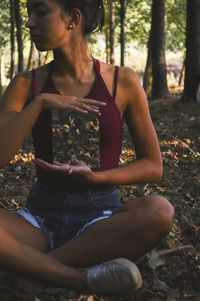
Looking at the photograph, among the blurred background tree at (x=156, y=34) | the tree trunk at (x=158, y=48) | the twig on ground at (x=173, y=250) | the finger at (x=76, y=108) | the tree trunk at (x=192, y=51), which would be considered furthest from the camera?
the tree trunk at (x=158, y=48)

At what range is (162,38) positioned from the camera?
1350cm

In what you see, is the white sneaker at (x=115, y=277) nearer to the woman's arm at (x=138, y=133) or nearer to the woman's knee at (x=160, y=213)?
the woman's knee at (x=160, y=213)

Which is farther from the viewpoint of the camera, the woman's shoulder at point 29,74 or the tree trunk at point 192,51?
the tree trunk at point 192,51

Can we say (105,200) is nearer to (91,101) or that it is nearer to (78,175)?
(78,175)

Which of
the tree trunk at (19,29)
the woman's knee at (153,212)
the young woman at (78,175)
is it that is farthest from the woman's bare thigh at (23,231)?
the tree trunk at (19,29)

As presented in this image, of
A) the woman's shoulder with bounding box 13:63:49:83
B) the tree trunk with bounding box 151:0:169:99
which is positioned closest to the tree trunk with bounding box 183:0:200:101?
the tree trunk with bounding box 151:0:169:99

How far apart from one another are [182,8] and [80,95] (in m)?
24.1

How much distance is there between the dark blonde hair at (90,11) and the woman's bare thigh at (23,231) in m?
1.15

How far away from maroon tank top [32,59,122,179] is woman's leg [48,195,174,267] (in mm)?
299

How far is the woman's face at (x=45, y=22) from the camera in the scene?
295cm

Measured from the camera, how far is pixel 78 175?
2.96 m

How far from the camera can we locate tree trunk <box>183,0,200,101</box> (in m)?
11.0

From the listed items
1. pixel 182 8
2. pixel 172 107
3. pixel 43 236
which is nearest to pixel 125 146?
pixel 172 107

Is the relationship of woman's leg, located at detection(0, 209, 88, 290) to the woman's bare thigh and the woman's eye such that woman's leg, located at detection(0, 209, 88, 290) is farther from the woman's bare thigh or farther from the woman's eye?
the woman's eye
